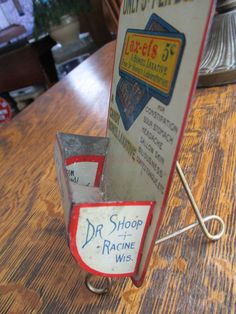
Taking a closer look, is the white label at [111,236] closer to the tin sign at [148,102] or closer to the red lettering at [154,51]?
the tin sign at [148,102]

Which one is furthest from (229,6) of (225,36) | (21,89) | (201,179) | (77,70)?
(21,89)

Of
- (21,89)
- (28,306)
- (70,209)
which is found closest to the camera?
(70,209)

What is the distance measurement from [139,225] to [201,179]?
224 mm

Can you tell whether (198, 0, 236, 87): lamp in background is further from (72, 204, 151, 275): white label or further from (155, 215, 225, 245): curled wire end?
(72, 204, 151, 275): white label

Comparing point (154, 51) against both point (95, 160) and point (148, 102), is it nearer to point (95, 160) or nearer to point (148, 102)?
point (148, 102)

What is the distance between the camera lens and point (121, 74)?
0.33m

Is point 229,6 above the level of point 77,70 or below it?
above

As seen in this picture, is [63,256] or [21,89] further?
[21,89]

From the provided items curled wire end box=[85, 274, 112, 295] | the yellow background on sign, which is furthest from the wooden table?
the yellow background on sign

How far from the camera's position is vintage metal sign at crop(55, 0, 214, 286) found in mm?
215

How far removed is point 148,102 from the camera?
267 mm

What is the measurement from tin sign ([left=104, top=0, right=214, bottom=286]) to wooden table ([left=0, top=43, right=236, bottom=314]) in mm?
57

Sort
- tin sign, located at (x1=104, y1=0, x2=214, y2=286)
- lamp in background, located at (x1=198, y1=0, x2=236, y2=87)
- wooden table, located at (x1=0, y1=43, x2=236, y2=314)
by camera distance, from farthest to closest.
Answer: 1. lamp in background, located at (x1=198, y1=0, x2=236, y2=87)
2. wooden table, located at (x1=0, y1=43, x2=236, y2=314)
3. tin sign, located at (x1=104, y1=0, x2=214, y2=286)

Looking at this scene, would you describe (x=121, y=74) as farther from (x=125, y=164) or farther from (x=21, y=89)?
(x=21, y=89)
